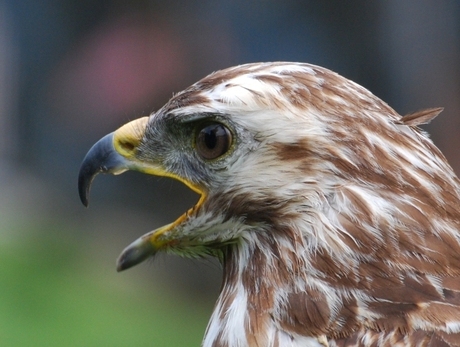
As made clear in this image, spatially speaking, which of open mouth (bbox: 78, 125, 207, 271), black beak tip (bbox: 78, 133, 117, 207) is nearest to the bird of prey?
open mouth (bbox: 78, 125, 207, 271)

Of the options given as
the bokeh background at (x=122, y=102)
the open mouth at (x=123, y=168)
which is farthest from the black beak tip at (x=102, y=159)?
the bokeh background at (x=122, y=102)

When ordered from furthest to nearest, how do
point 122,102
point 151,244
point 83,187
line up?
point 122,102, point 83,187, point 151,244

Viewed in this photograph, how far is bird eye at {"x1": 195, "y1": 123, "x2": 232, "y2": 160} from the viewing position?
2146 mm

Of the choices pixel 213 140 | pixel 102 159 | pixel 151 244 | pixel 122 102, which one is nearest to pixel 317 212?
pixel 213 140

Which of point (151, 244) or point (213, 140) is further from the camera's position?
point (151, 244)

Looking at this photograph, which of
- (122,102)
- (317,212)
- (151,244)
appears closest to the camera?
(317,212)

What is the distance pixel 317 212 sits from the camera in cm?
208

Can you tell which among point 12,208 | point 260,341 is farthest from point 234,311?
point 12,208

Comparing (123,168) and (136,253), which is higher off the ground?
(123,168)

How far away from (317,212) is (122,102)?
649cm

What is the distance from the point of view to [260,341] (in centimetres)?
A: 203

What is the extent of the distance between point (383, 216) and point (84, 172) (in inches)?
35.3

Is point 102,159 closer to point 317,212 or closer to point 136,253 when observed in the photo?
point 136,253

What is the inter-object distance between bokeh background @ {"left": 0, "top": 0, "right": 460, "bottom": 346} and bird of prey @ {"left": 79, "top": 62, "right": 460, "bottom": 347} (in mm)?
4405
